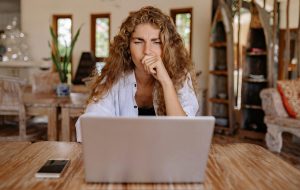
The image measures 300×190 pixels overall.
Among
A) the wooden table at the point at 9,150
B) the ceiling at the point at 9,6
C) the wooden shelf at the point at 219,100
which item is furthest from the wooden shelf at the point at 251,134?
the ceiling at the point at 9,6

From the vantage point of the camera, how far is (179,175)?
0.81 m

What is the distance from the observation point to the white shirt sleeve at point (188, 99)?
1.42 m

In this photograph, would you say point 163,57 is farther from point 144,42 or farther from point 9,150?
point 9,150

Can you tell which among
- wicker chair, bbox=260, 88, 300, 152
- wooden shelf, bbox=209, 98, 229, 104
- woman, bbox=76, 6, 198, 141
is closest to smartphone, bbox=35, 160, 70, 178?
woman, bbox=76, 6, 198, 141

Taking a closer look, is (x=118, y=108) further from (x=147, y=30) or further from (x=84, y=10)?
(x=84, y=10)

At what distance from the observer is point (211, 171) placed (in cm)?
94

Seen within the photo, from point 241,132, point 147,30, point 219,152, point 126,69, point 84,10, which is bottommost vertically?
point 241,132

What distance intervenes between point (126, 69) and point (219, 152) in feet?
2.03

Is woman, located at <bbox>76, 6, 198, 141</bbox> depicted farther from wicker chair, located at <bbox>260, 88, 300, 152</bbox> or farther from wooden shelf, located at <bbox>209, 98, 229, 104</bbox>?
wooden shelf, located at <bbox>209, 98, 229, 104</bbox>

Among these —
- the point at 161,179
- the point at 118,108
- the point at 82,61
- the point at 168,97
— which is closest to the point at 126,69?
the point at 118,108

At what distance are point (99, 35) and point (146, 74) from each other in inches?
188

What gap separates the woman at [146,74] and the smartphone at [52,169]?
0.40m

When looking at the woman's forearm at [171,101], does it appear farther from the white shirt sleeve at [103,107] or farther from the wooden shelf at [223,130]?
the wooden shelf at [223,130]

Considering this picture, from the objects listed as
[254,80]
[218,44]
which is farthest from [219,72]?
[254,80]
